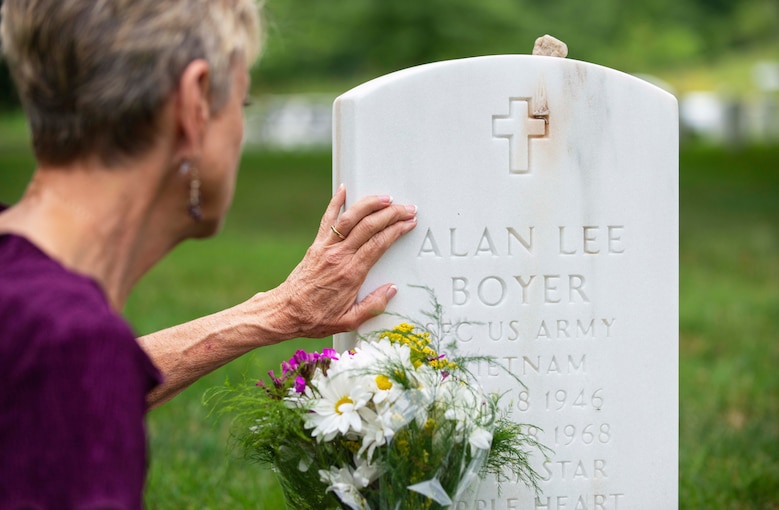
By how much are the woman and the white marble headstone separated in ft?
3.27

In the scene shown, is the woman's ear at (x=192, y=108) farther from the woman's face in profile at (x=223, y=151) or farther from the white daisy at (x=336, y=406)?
the white daisy at (x=336, y=406)

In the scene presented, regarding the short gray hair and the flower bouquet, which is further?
the flower bouquet

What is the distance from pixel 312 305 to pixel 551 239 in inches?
28.6

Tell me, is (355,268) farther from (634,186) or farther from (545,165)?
(634,186)

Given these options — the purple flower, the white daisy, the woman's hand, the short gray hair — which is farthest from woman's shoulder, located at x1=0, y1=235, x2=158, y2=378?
the woman's hand

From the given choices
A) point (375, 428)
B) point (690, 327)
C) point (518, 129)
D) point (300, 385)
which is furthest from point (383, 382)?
point (690, 327)

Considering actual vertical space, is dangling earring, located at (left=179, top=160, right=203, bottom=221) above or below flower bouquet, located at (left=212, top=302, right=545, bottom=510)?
above

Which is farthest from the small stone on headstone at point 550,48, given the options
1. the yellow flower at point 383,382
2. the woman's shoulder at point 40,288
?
the woman's shoulder at point 40,288

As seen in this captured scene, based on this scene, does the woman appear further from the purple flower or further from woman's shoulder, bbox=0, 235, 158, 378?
the purple flower

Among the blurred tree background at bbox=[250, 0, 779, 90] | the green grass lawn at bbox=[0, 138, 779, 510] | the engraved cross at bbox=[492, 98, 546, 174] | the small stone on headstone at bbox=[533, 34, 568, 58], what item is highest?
the blurred tree background at bbox=[250, 0, 779, 90]

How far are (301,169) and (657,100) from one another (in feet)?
52.7

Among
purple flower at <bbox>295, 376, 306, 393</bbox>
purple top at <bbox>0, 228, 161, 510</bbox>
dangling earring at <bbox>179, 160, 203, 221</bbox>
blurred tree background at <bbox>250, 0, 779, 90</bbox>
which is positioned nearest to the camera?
purple top at <bbox>0, 228, 161, 510</bbox>

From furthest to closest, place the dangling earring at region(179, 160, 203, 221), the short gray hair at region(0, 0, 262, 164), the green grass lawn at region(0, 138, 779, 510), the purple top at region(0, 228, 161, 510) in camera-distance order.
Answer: the green grass lawn at region(0, 138, 779, 510), the dangling earring at region(179, 160, 203, 221), the short gray hair at region(0, 0, 262, 164), the purple top at region(0, 228, 161, 510)

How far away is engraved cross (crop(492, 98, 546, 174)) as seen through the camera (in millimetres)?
2898
